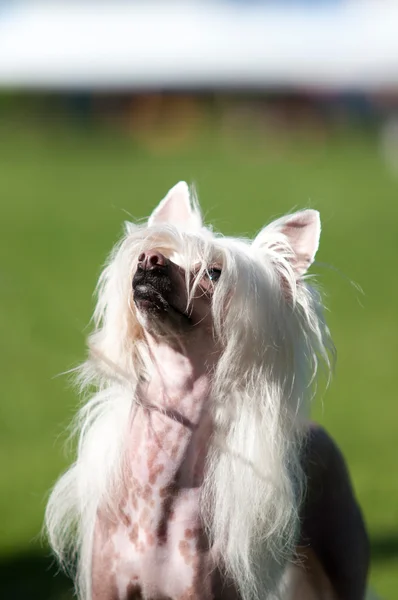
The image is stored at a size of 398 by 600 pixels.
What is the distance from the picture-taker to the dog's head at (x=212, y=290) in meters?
2.61

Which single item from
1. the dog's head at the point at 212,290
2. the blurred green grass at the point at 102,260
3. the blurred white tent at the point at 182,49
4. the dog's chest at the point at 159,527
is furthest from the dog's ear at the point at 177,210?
the blurred white tent at the point at 182,49

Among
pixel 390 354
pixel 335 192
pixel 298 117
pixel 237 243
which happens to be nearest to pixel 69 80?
pixel 298 117

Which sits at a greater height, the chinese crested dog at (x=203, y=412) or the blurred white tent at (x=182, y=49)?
the blurred white tent at (x=182, y=49)

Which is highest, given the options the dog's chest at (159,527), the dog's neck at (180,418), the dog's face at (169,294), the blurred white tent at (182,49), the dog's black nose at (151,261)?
the blurred white tent at (182,49)

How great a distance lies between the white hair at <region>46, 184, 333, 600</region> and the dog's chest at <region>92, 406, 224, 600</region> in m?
0.04

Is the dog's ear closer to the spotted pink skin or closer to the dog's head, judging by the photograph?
the dog's head

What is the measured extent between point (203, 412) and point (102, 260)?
10030 mm

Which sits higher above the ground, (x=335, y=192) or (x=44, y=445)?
(x=335, y=192)

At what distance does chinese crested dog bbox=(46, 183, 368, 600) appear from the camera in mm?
2641

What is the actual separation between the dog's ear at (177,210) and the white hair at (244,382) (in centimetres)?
17

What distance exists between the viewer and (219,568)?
2656mm

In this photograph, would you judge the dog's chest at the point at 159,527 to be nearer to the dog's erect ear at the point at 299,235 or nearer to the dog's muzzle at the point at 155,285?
the dog's muzzle at the point at 155,285

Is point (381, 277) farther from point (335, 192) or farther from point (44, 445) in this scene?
point (335, 192)

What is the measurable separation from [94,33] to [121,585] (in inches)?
1716
